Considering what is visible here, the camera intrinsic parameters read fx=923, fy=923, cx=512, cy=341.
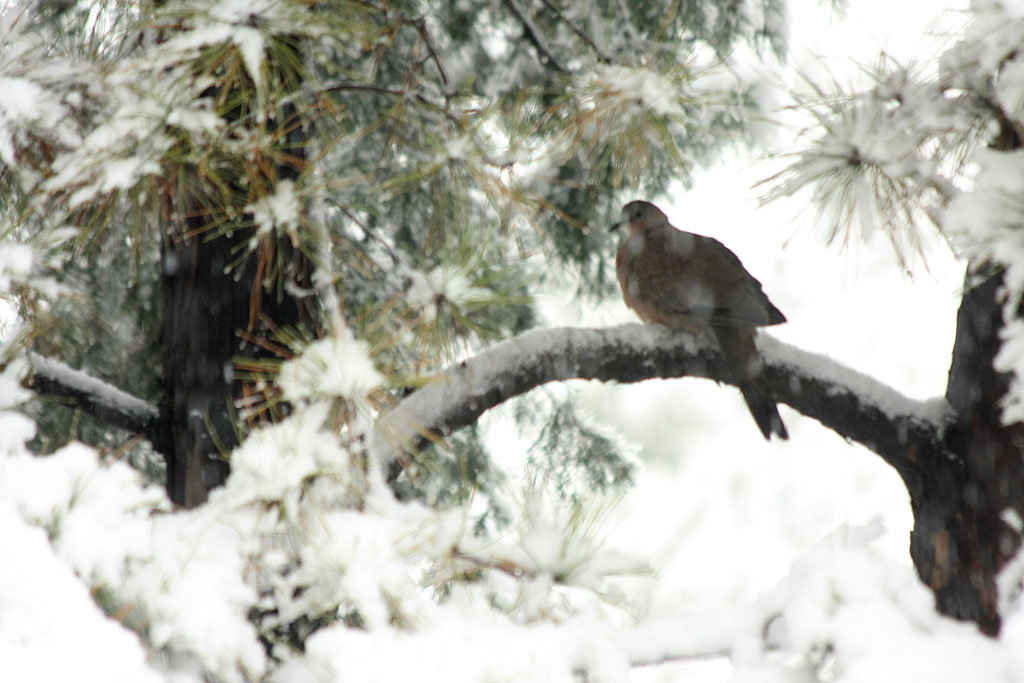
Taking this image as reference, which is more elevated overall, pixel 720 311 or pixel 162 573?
pixel 720 311

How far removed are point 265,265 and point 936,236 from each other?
1462 mm

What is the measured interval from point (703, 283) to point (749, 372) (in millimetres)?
612

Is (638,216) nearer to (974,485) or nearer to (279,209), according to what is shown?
(974,485)

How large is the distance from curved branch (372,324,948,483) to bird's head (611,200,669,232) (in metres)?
0.84

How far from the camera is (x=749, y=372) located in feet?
7.76

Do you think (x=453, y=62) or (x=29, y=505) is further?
(x=453, y=62)

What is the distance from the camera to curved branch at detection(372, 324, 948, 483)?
202 cm

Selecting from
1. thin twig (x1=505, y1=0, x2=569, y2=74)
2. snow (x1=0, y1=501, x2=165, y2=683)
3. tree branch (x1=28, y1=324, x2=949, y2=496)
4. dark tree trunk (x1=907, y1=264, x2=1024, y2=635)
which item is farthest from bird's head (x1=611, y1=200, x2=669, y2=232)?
snow (x1=0, y1=501, x2=165, y2=683)

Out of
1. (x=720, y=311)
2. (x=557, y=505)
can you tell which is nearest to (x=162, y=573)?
(x=557, y=505)

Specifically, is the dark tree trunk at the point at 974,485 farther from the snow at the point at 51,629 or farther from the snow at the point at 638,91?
the snow at the point at 51,629

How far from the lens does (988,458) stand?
217cm

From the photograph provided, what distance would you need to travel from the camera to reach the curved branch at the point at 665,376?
2.02 meters

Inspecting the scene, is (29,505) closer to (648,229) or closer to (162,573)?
(162,573)

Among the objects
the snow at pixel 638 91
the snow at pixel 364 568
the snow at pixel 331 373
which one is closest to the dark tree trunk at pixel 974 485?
the snow at pixel 364 568
